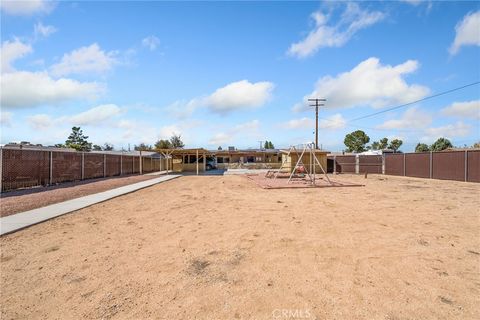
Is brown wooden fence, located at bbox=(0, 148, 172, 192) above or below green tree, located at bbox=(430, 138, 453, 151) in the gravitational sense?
below

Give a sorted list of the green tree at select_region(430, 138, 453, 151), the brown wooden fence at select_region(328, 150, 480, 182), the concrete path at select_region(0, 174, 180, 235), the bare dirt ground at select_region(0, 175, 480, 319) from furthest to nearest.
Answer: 1. the green tree at select_region(430, 138, 453, 151)
2. the brown wooden fence at select_region(328, 150, 480, 182)
3. the concrete path at select_region(0, 174, 180, 235)
4. the bare dirt ground at select_region(0, 175, 480, 319)

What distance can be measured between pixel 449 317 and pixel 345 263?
5.27 ft

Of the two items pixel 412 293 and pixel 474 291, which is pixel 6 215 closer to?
pixel 412 293

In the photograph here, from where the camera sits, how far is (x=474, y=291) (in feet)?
11.7

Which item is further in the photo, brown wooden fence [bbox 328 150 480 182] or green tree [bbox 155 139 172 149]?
green tree [bbox 155 139 172 149]

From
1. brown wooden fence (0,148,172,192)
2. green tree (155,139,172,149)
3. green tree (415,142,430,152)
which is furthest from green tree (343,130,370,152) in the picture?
brown wooden fence (0,148,172,192)

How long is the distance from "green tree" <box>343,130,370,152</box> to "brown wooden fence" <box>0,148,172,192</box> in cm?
6055

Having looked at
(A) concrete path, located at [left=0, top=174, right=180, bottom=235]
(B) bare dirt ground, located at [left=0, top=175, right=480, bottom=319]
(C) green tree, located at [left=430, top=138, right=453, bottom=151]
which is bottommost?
(B) bare dirt ground, located at [left=0, top=175, right=480, bottom=319]

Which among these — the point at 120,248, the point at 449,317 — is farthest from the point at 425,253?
the point at 120,248

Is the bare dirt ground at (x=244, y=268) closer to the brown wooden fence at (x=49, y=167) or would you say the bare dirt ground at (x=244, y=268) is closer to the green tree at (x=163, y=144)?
the brown wooden fence at (x=49, y=167)

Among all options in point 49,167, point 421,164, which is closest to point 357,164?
point 421,164

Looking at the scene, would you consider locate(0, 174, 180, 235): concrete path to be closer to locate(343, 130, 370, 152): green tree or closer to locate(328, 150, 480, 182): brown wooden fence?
locate(328, 150, 480, 182): brown wooden fence

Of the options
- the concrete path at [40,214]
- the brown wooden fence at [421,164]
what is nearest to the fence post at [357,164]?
the brown wooden fence at [421,164]

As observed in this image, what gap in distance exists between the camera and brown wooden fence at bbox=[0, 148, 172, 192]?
12966 mm
